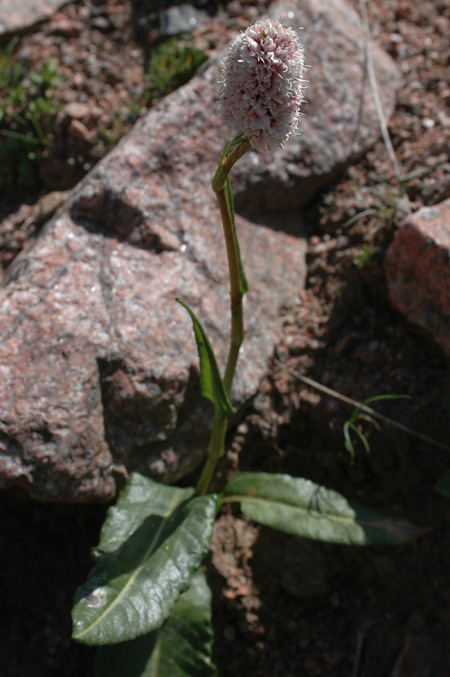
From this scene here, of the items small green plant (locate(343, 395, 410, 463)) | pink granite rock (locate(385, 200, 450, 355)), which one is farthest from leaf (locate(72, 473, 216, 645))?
pink granite rock (locate(385, 200, 450, 355))

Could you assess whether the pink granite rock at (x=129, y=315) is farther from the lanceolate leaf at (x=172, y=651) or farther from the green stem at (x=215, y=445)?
the lanceolate leaf at (x=172, y=651)

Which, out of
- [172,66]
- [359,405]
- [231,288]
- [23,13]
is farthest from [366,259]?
[23,13]

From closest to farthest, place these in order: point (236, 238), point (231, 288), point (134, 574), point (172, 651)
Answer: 1. point (236, 238)
2. point (231, 288)
3. point (134, 574)
4. point (172, 651)

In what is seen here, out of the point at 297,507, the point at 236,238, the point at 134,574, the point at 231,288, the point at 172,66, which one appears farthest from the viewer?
the point at 172,66

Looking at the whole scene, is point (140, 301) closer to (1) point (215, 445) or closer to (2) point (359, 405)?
(1) point (215, 445)

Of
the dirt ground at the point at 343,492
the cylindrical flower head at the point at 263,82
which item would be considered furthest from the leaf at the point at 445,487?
the cylindrical flower head at the point at 263,82

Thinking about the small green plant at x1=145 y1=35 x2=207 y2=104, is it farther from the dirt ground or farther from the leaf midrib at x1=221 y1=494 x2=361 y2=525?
the leaf midrib at x1=221 y1=494 x2=361 y2=525

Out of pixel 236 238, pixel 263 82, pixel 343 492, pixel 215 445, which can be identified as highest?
pixel 263 82
